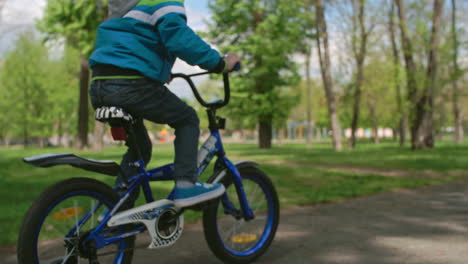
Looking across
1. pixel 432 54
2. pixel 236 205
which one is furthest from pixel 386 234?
pixel 432 54

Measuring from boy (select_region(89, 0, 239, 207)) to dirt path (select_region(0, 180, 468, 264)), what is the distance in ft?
3.49

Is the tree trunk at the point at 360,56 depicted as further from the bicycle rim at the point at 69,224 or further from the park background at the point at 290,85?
the bicycle rim at the point at 69,224

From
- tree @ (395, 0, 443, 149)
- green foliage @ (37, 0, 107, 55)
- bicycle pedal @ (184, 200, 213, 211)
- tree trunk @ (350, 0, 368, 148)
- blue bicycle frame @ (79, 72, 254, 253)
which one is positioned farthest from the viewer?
tree trunk @ (350, 0, 368, 148)

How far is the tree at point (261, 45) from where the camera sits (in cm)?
3023

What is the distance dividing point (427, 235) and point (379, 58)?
35.9m

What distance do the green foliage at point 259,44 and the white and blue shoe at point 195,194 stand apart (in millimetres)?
27058

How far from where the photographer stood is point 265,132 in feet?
106

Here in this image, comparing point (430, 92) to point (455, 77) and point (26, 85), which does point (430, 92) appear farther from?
point (26, 85)

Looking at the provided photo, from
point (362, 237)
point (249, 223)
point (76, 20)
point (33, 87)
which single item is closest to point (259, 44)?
point (76, 20)

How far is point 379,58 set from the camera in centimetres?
3822

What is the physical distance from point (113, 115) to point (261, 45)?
91.5 feet

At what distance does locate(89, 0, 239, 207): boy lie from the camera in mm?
2783

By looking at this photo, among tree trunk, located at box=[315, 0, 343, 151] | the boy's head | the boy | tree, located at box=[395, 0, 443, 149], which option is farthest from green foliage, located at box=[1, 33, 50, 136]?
the boy

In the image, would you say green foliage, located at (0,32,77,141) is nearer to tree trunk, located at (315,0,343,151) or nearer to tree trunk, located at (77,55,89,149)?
tree trunk, located at (77,55,89,149)
